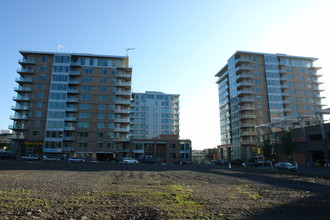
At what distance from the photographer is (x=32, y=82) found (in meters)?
77.6

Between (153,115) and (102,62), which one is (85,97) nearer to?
(102,62)

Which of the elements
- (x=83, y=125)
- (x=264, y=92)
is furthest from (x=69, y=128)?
(x=264, y=92)

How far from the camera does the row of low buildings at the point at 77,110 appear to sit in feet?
244

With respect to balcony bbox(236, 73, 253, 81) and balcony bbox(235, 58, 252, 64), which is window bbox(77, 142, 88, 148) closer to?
balcony bbox(236, 73, 253, 81)

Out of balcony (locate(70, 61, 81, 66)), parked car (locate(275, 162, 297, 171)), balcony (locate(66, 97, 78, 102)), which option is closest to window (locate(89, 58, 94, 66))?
balcony (locate(70, 61, 81, 66))

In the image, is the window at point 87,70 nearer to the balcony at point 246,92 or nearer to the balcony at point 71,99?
the balcony at point 71,99

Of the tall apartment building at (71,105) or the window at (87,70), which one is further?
the window at (87,70)

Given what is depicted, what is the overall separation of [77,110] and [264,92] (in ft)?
222

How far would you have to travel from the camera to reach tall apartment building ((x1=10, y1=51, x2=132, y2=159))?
74250 mm

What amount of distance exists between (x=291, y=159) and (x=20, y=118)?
3097 inches

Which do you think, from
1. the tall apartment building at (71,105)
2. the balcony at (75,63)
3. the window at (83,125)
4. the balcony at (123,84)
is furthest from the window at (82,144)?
the balcony at (75,63)

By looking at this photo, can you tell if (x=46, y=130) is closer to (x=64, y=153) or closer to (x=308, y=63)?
(x=64, y=153)

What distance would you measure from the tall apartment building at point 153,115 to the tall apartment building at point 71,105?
38911 millimetres

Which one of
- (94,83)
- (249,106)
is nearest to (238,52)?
(249,106)
